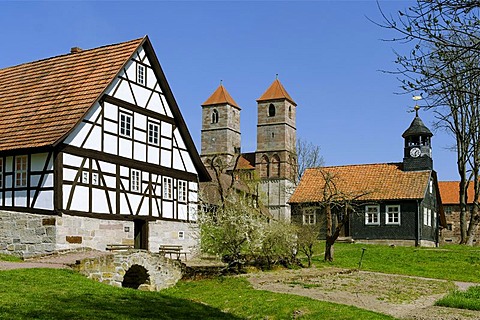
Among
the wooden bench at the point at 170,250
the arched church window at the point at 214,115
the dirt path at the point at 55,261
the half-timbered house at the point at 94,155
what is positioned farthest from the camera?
the arched church window at the point at 214,115

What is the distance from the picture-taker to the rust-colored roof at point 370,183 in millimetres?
41625

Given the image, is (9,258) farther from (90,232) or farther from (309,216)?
(309,216)

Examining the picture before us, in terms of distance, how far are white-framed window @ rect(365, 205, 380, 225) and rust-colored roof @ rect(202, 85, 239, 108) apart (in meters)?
46.7

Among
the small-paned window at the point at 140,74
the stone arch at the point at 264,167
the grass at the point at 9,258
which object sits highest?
the small-paned window at the point at 140,74

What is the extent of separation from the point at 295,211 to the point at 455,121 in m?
11.7

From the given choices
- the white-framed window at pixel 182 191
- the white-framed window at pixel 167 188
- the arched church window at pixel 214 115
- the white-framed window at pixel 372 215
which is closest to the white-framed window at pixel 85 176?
the white-framed window at pixel 167 188

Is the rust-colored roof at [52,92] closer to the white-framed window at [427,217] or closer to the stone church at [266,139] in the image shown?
the white-framed window at [427,217]

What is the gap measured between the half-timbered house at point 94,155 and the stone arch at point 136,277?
2.70 metres

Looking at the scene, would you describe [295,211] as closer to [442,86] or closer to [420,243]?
[420,243]

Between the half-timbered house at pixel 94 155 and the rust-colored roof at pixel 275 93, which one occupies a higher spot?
the rust-colored roof at pixel 275 93

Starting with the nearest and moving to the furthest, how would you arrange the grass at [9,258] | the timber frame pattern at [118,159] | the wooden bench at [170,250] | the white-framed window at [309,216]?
1. the grass at [9,258]
2. the timber frame pattern at [118,159]
3. the wooden bench at [170,250]
4. the white-framed window at [309,216]

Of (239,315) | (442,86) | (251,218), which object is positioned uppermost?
(442,86)

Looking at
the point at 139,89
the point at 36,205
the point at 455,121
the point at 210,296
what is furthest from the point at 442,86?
the point at 455,121

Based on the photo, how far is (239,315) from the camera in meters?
16.2
